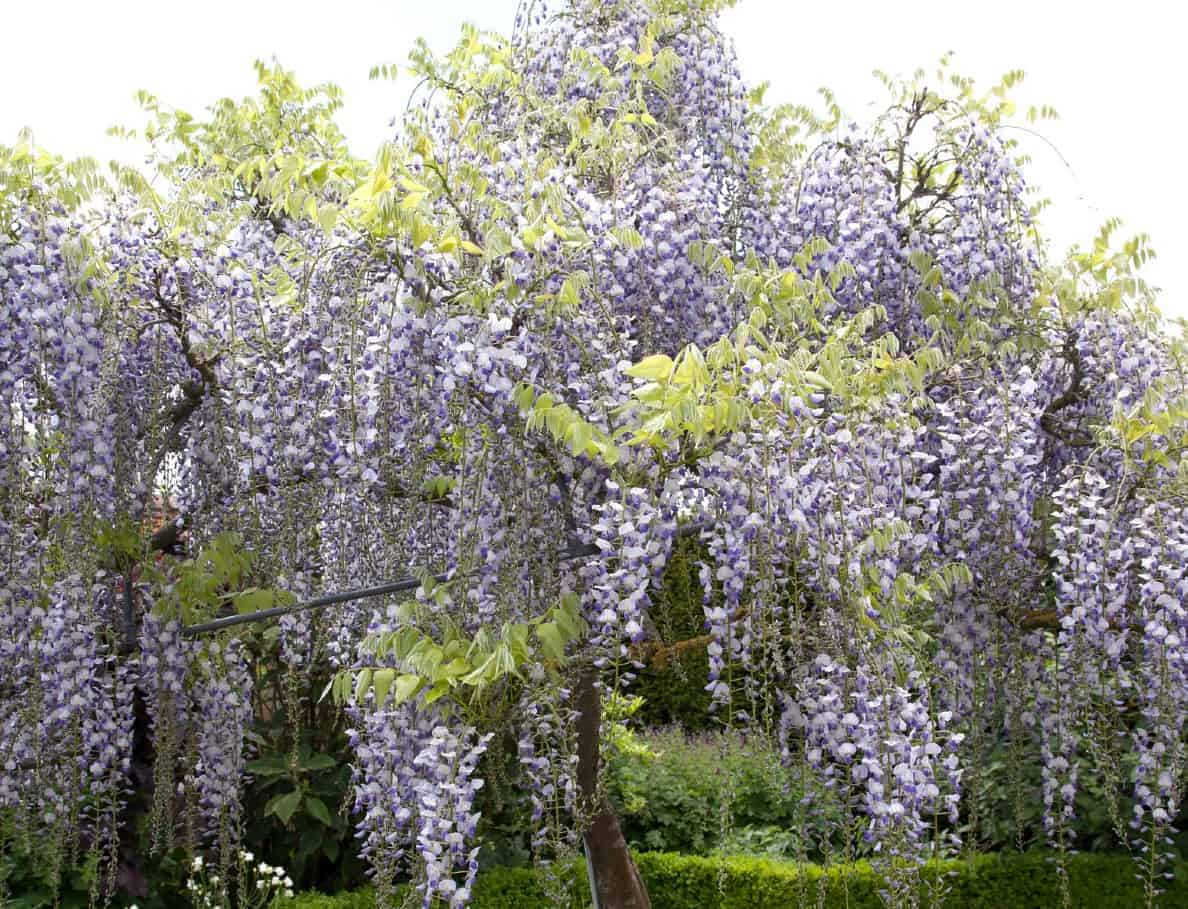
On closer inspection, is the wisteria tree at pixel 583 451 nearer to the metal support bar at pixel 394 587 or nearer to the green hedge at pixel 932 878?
the metal support bar at pixel 394 587

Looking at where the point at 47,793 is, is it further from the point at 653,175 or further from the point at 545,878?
the point at 653,175

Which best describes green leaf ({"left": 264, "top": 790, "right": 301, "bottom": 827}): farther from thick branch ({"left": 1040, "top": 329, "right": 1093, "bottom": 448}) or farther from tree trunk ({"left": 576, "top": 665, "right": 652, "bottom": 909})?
thick branch ({"left": 1040, "top": 329, "right": 1093, "bottom": 448})

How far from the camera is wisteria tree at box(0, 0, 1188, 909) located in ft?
12.3

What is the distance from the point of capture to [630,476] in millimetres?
3766

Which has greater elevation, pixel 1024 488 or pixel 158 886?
pixel 1024 488

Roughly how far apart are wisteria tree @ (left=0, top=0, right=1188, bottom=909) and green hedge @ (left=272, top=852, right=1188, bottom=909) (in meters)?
0.27

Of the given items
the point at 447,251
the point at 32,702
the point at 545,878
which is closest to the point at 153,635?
the point at 32,702

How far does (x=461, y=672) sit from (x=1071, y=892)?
377 cm

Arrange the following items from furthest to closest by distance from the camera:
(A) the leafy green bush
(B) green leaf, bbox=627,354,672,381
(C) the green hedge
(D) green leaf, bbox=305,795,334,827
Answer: (A) the leafy green bush < (D) green leaf, bbox=305,795,334,827 < (C) the green hedge < (B) green leaf, bbox=627,354,672,381

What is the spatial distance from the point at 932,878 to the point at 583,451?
3.40 meters

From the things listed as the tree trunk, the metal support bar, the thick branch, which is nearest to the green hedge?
the tree trunk

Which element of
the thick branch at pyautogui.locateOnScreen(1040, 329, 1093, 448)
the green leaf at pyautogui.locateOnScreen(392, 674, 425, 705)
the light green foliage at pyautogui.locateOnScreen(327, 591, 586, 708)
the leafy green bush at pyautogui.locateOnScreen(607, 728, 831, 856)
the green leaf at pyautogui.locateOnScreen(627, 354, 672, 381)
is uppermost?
the thick branch at pyautogui.locateOnScreen(1040, 329, 1093, 448)

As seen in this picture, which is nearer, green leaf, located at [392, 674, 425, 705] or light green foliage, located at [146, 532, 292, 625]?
green leaf, located at [392, 674, 425, 705]

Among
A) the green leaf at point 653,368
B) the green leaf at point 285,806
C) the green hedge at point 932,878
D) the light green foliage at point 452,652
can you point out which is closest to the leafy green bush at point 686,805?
the green hedge at point 932,878
